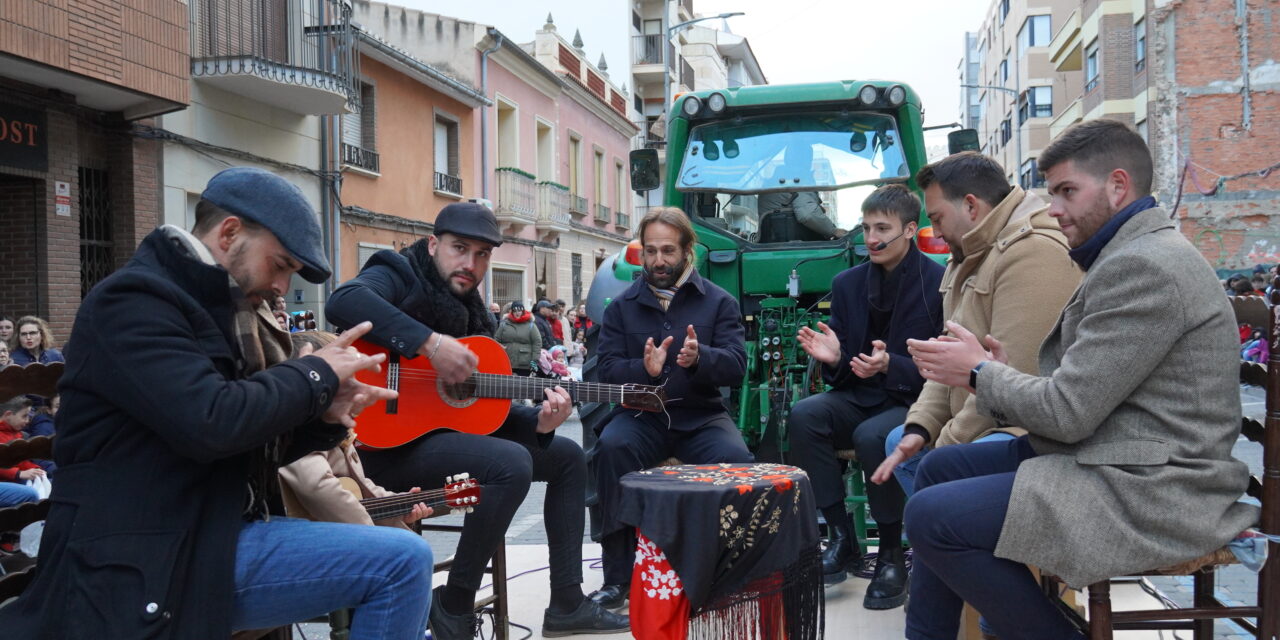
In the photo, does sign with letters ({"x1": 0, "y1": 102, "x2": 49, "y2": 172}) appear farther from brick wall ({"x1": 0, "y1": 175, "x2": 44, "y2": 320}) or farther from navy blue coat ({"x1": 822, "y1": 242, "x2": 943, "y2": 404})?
navy blue coat ({"x1": 822, "y1": 242, "x2": 943, "y2": 404})

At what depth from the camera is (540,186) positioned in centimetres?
2520

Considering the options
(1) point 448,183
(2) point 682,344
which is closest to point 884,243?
(2) point 682,344

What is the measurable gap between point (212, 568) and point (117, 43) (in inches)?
394

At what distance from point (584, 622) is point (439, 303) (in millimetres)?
1479

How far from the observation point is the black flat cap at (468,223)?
404 cm

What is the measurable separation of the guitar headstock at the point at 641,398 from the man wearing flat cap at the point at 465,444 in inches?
12.0

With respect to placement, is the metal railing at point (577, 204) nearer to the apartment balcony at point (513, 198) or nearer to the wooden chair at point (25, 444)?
the apartment balcony at point (513, 198)

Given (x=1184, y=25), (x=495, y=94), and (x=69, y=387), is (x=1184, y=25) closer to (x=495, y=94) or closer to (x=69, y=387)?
(x=495, y=94)

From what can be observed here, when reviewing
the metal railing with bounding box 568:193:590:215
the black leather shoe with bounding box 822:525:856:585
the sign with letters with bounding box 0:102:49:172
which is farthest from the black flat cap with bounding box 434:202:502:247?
the metal railing with bounding box 568:193:590:215

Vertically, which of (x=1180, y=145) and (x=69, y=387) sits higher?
(x=1180, y=145)

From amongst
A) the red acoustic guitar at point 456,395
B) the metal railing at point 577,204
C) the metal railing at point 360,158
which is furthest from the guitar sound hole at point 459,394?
the metal railing at point 577,204

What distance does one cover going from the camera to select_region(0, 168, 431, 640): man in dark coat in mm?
2174

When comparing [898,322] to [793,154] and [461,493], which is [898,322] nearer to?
[793,154]

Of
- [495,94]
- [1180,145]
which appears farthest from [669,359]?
[1180,145]
